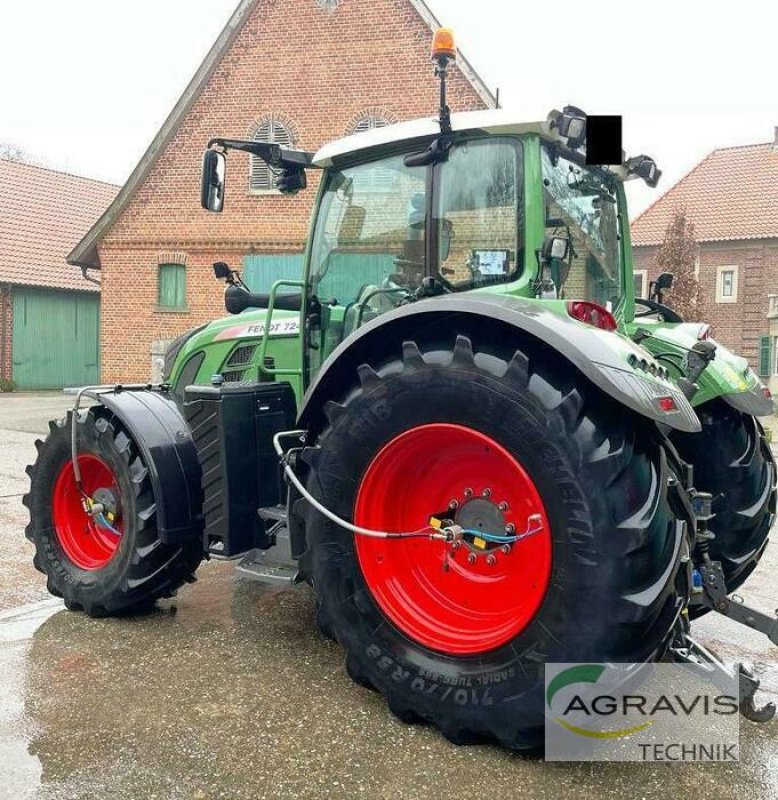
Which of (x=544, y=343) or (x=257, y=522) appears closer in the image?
(x=544, y=343)

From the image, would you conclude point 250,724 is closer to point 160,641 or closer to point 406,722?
point 406,722

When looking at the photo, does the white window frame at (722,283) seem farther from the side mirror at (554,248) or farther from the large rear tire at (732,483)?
the side mirror at (554,248)

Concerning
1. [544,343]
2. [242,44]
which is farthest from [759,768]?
[242,44]

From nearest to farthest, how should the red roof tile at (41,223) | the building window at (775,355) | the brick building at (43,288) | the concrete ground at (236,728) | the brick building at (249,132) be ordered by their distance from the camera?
1. the concrete ground at (236,728)
2. the brick building at (249,132)
3. the brick building at (43,288)
4. the red roof tile at (41,223)
5. the building window at (775,355)

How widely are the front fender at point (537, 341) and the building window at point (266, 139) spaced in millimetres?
14154

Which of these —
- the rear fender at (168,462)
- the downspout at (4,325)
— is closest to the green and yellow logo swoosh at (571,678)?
the rear fender at (168,462)

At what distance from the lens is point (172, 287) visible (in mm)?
17906

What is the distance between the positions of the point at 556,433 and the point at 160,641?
2.17 m

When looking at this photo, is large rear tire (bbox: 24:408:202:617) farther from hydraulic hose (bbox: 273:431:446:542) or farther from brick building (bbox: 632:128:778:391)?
brick building (bbox: 632:128:778:391)

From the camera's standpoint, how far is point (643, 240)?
31.1 metres

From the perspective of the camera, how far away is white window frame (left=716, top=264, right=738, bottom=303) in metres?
30.9

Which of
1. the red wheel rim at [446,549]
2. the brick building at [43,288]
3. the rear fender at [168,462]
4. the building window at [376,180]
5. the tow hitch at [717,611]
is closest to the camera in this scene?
the tow hitch at [717,611]

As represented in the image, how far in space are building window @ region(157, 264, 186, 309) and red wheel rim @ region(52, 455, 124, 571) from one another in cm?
1378

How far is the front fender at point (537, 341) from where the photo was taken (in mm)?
2619
